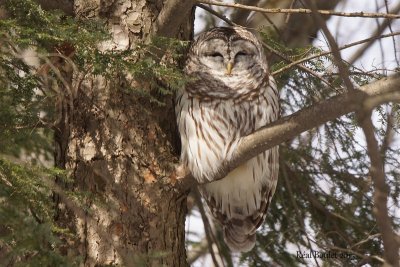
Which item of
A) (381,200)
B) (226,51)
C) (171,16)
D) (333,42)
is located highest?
(226,51)

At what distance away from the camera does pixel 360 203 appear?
172 inches

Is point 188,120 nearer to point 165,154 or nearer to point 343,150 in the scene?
point 165,154

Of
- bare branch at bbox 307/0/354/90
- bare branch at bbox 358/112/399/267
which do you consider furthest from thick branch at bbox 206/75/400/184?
bare branch at bbox 358/112/399/267

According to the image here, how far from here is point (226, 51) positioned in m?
4.07

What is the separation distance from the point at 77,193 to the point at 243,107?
125 cm

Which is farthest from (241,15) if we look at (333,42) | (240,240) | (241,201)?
(333,42)

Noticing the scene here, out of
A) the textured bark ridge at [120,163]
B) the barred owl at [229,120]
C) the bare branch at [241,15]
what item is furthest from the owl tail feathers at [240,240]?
the bare branch at [241,15]

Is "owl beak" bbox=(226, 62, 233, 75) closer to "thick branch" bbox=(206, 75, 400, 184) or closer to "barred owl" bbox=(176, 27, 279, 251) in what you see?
"barred owl" bbox=(176, 27, 279, 251)

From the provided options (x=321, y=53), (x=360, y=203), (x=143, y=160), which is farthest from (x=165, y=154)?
(x=360, y=203)

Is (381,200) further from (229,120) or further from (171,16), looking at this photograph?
(229,120)

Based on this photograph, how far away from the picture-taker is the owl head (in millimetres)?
4035

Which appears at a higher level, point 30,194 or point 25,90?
point 25,90

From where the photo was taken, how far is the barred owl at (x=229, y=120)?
11.8 feet

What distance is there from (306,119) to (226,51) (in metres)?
1.42
